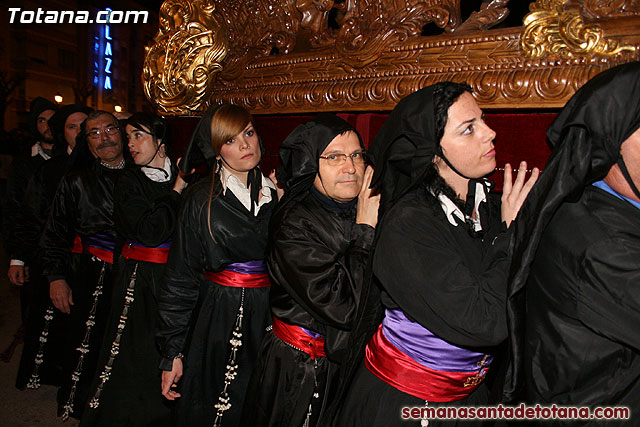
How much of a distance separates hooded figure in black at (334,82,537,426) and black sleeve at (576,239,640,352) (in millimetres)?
241

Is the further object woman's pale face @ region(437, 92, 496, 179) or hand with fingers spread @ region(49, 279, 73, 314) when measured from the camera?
hand with fingers spread @ region(49, 279, 73, 314)

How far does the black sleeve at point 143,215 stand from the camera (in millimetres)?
3039

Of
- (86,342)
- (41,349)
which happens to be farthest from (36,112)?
(86,342)

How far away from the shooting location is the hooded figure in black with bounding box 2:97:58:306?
417 cm

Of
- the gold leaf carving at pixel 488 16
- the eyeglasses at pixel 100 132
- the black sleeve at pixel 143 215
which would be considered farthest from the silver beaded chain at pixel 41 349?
the gold leaf carving at pixel 488 16

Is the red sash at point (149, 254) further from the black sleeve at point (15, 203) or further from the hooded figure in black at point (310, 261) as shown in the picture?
the black sleeve at point (15, 203)

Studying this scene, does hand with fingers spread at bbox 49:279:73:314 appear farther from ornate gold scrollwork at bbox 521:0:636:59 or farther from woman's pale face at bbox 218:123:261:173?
ornate gold scrollwork at bbox 521:0:636:59

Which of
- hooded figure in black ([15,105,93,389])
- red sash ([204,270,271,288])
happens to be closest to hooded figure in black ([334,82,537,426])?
red sash ([204,270,271,288])

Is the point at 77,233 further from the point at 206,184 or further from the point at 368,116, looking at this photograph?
the point at 368,116

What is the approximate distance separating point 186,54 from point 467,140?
2.69m

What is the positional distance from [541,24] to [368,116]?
98 cm

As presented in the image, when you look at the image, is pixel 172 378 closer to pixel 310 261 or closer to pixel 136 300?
pixel 136 300

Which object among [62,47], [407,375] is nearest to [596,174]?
[407,375]

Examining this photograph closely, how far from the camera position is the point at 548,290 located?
1.34 m
